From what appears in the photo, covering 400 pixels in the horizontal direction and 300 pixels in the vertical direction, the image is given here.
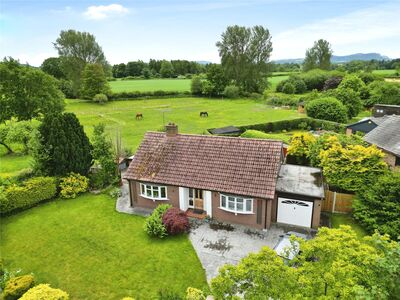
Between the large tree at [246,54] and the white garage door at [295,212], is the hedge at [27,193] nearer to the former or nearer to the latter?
the white garage door at [295,212]

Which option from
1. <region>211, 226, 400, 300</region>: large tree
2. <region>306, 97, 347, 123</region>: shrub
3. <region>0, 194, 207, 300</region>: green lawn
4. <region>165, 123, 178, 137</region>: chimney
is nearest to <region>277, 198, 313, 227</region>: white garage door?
<region>0, 194, 207, 300</region>: green lawn

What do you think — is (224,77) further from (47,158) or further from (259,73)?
(47,158)

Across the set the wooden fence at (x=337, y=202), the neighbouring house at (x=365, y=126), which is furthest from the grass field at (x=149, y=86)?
the wooden fence at (x=337, y=202)

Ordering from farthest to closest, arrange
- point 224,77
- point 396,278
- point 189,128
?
point 224,77 < point 189,128 < point 396,278

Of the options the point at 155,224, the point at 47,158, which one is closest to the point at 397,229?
the point at 155,224

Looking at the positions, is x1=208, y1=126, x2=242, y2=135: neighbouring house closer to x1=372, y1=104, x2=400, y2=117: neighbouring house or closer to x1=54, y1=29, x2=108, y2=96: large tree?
x1=372, y1=104, x2=400, y2=117: neighbouring house

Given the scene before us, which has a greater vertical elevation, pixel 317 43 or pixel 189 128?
pixel 317 43
